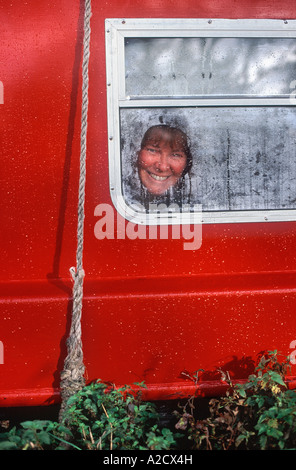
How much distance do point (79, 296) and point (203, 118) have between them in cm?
96

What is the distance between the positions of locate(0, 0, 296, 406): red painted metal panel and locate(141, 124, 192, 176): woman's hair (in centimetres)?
22

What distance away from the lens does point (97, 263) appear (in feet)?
6.75

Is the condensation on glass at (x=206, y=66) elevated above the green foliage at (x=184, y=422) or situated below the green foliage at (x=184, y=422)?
above

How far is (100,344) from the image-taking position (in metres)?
2.05

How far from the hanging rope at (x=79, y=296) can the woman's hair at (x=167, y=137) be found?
0.98ft

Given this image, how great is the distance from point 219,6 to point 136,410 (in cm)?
181

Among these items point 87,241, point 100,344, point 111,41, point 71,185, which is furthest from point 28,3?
point 100,344

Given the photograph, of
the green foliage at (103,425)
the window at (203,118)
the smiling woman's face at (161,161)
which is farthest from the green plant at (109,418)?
the smiling woman's face at (161,161)

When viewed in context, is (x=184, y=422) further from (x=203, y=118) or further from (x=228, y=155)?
(x=203, y=118)

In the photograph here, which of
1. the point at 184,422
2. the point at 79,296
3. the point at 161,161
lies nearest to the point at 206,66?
the point at 161,161

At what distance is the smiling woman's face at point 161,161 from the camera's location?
2.02m

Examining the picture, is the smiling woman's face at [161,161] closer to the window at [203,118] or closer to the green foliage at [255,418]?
the window at [203,118]

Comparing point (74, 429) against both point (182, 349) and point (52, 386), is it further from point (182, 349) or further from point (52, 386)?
point (182, 349)

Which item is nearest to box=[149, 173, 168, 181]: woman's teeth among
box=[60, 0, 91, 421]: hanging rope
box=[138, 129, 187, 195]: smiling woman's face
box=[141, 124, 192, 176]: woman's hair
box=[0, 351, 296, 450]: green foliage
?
box=[138, 129, 187, 195]: smiling woman's face
